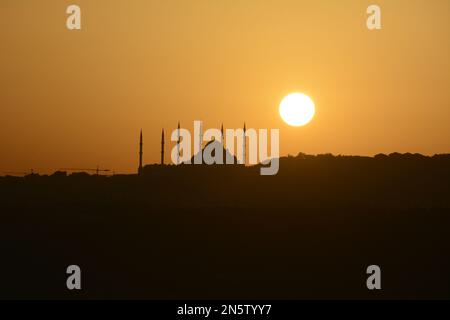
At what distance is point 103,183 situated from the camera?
74.2 meters

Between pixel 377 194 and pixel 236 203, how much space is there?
10.7 meters

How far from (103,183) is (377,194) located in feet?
76.4

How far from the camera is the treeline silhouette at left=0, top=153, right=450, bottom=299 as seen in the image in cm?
5062

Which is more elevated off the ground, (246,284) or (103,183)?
(103,183)

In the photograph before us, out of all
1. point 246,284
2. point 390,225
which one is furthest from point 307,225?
point 246,284

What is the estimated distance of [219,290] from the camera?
49.3m

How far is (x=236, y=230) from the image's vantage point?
2370 inches

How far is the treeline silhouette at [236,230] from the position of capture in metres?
50.6

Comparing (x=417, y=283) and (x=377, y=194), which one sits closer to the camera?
(x=417, y=283)
